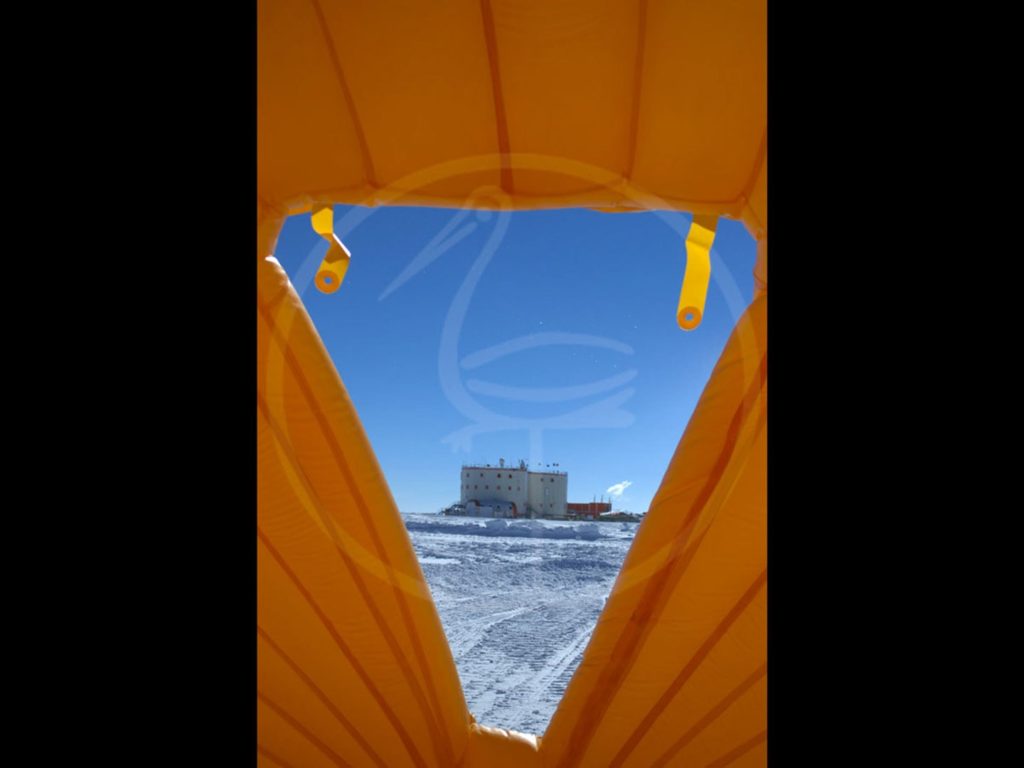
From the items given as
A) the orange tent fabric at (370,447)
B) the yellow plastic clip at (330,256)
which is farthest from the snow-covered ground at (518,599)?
the yellow plastic clip at (330,256)

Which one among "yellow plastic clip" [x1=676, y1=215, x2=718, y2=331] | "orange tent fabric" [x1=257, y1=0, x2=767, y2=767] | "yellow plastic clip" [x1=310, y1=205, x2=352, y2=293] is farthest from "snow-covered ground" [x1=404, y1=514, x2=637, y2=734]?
"yellow plastic clip" [x1=310, y1=205, x2=352, y2=293]

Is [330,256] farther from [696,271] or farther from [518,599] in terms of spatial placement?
[518,599]

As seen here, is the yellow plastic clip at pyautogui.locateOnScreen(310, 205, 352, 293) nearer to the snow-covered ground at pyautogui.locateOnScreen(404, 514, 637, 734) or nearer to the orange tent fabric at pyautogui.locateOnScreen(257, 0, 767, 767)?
the orange tent fabric at pyautogui.locateOnScreen(257, 0, 767, 767)

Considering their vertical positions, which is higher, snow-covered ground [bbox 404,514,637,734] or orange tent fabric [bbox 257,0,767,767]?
orange tent fabric [bbox 257,0,767,767]

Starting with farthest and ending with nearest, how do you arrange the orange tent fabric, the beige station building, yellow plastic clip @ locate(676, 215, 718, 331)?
the beige station building
yellow plastic clip @ locate(676, 215, 718, 331)
the orange tent fabric
